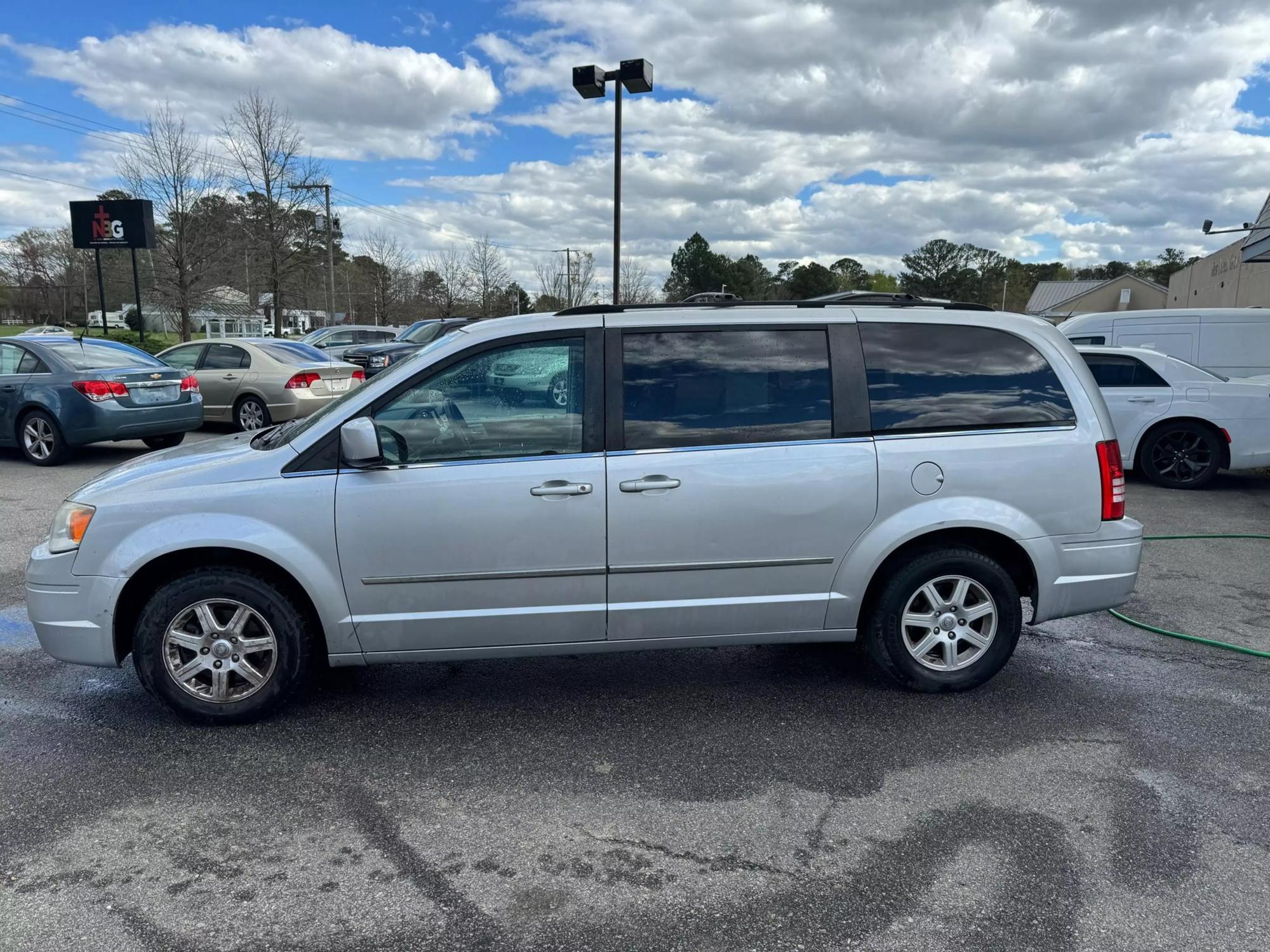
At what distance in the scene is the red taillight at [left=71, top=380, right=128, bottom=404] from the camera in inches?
411

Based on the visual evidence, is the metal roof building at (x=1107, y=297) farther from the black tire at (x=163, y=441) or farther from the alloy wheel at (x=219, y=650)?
the alloy wheel at (x=219, y=650)

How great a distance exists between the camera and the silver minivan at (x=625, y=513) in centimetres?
376

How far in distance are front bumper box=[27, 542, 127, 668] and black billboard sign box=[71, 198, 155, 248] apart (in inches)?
819

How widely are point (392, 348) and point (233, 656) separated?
16215 mm

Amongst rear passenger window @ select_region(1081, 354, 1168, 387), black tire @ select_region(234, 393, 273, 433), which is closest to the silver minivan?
rear passenger window @ select_region(1081, 354, 1168, 387)

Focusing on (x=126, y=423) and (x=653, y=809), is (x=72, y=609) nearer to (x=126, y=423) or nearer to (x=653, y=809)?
(x=653, y=809)

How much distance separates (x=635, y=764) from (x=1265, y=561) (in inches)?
227

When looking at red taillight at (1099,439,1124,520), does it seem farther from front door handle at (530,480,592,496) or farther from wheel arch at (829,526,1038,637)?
front door handle at (530,480,592,496)

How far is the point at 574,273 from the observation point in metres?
47.7

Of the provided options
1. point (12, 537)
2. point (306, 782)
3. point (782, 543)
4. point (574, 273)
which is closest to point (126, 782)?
point (306, 782)

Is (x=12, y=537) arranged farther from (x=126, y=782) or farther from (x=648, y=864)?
(x=648, y=864)

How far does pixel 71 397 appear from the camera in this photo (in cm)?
1041

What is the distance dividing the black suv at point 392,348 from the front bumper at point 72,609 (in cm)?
1255

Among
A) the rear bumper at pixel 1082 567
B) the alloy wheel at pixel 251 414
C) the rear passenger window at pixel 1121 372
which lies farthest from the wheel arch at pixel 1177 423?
the alloy wheel at pixel 251 414
